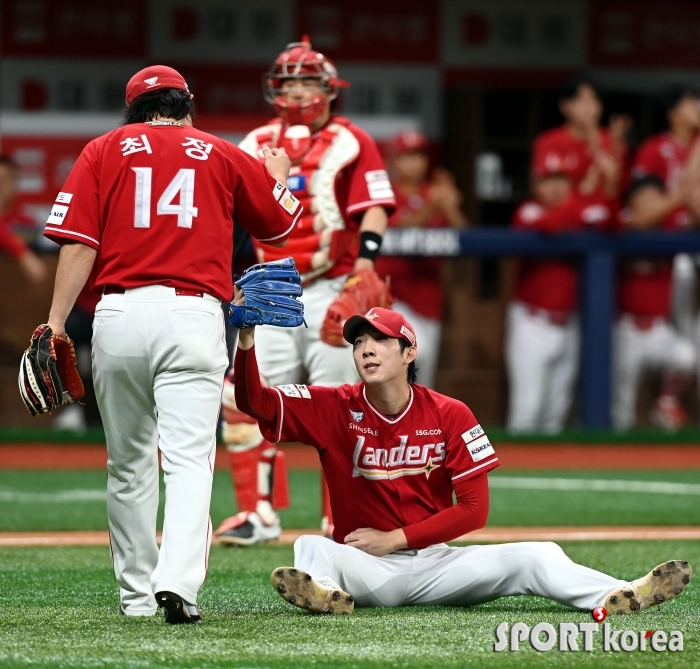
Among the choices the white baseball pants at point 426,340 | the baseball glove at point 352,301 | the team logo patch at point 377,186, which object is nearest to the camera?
the baseball glove at point 352,301

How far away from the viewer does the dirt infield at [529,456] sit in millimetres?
10266

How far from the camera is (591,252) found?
10500mm

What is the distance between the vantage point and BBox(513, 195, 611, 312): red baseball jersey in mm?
10523

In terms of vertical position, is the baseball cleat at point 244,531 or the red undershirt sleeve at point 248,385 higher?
the red undershirt sleeve at point 248,385

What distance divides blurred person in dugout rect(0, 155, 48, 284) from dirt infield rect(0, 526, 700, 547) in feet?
11.8

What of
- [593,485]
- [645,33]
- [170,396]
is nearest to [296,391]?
[170,396]

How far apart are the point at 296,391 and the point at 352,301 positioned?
1.40m

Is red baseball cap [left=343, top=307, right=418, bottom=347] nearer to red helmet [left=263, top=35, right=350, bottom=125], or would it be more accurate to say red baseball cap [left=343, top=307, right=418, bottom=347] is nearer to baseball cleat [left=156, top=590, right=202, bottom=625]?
baseball cleat [left=156, top=590, right=202, bottom=625]

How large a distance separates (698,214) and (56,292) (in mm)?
7367

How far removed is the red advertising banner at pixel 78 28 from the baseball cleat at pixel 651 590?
368 inches

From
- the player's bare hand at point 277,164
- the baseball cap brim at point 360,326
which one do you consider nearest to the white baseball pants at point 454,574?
the baseball cap brim at point 360,326

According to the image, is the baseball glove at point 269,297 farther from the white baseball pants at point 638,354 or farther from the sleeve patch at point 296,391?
the white baseball pants at point 638,354

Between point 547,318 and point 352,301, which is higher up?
point 352,301

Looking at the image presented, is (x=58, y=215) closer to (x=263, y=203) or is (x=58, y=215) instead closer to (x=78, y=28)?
(x=263, y=203)
